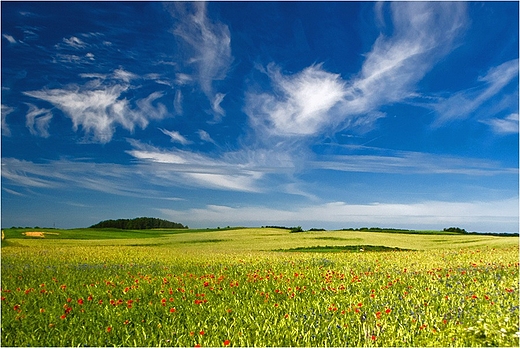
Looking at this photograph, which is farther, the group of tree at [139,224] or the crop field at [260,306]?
the group of tree at [139,224]

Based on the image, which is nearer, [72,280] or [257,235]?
[72,280]

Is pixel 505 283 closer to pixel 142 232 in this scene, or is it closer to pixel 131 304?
pixel 131 304

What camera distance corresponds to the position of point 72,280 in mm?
11055

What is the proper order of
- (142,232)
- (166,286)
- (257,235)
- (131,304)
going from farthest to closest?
(257,235)
(142,232)
(166,286)
(131,304)

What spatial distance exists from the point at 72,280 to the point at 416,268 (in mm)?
10919

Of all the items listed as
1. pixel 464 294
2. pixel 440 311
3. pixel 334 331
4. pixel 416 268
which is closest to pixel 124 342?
pixel 334 331

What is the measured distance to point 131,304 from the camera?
26.7ft

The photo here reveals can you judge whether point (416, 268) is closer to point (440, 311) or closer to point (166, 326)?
point (440, 311)

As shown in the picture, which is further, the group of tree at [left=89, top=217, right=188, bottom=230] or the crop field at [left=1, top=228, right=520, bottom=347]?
the group of tree at [left=89, top=217, right=188, bottom=230]

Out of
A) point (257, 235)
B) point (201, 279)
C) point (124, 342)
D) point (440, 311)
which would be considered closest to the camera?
point (124, 342)

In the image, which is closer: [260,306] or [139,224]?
[260,306]

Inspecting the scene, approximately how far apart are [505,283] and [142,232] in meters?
27.6


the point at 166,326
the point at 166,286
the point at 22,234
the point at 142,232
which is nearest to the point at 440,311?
the point at 166,326

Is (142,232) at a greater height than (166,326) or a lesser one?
greater
